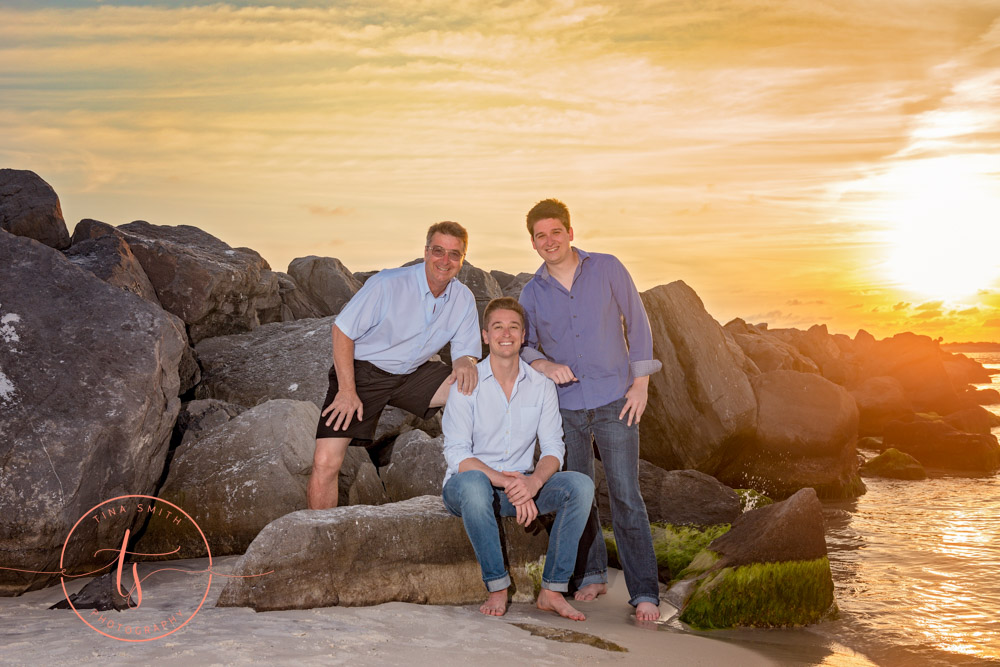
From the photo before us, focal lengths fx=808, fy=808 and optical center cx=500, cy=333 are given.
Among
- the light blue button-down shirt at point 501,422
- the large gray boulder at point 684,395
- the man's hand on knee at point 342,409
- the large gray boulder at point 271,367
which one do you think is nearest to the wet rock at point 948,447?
the large gray boulder at point 684,395

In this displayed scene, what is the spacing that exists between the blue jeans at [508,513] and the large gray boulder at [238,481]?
214 cm

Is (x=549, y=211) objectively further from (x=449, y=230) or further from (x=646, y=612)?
(x=646, y=612)

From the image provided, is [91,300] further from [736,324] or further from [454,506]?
[736,324]

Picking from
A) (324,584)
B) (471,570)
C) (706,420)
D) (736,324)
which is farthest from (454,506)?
(736,324)

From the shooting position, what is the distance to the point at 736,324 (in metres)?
26.9

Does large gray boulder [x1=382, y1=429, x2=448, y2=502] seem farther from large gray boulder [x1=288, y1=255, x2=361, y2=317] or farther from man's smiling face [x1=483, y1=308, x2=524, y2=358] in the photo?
large gray boulder [x1=288, y1=255, x2=361, y2=317]

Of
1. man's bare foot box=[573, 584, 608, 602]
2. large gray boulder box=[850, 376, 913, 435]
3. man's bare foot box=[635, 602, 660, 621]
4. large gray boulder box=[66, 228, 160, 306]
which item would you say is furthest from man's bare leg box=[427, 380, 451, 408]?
large gray boulder box=[850, 376, 913, 435]

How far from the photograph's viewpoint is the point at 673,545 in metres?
7.31

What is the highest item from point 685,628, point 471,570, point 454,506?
point 454,506

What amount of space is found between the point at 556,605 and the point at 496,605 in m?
0.41

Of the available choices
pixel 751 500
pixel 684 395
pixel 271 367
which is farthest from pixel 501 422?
pixel 684 395

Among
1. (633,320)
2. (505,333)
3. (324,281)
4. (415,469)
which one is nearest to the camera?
(505,333)

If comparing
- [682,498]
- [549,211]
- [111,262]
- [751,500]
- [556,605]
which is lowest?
[751,500]

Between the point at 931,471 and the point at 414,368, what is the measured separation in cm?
1407
